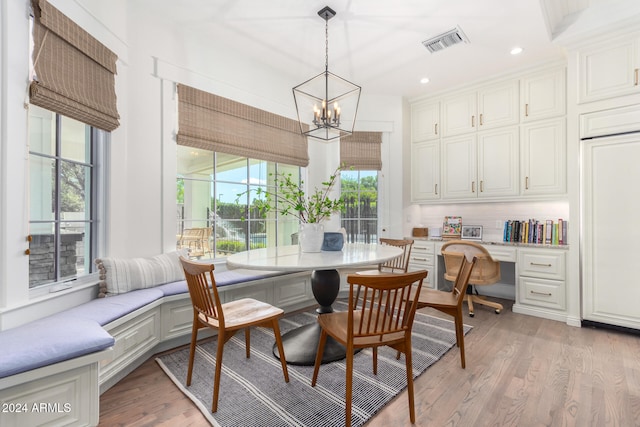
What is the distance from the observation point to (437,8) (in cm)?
265

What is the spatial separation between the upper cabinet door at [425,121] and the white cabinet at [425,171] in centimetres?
11

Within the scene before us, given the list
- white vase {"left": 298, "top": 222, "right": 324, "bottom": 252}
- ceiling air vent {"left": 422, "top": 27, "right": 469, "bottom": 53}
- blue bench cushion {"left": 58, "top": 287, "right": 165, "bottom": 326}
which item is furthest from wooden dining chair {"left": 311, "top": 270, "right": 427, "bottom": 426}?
ceiling air vent {"left": 422, "top": 27, "right": 469, "bottom": 53}

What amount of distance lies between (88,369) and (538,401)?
2.47m

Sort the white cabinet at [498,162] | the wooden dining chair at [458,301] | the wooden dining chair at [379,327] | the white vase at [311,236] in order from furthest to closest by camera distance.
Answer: the white cabinet at [498,162] < the white vase at [311,236] < the wooden dining chair at [458,301] < the wooden dining chair at [379,327]

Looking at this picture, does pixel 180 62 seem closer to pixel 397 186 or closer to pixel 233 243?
pixel 233 243

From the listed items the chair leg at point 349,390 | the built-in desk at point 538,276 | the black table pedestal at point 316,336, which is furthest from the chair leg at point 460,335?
the built-in desk at point 538,276

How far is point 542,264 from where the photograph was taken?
130 inches

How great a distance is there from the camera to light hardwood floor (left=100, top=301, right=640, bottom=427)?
5.40 feet

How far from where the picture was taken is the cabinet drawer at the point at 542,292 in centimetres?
321

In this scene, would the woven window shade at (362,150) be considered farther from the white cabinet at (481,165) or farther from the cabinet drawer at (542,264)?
the cabinet drawer at (542,264)

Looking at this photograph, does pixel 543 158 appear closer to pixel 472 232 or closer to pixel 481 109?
pixel 481 109

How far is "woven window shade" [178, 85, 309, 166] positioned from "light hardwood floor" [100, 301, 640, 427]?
2079mm

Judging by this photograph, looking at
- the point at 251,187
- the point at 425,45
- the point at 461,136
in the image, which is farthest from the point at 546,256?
the point at 251,187

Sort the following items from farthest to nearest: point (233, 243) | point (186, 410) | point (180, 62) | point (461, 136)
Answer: point (461, 136), point (233, 243), point (180, 62), point (186, 410)
